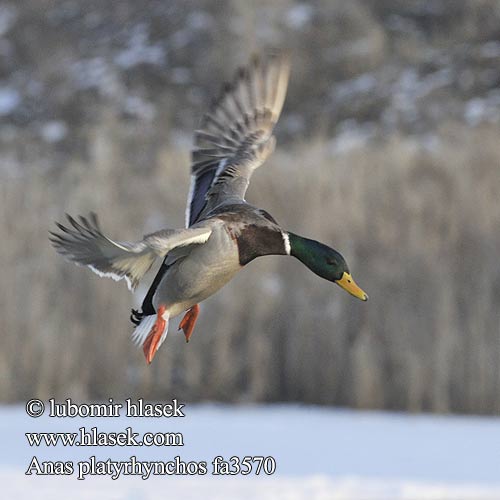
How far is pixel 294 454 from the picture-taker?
812 cm

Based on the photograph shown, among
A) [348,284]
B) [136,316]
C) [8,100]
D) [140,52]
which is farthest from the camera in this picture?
[140,52]

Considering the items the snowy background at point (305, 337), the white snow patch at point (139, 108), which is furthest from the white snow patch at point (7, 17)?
the snowy background at point (305, 337)

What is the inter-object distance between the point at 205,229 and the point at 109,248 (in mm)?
334

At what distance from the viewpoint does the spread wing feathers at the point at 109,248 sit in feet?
14.1

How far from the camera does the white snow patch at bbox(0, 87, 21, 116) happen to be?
2147 cm

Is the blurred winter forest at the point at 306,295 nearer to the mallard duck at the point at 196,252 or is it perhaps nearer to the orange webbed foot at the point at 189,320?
the mallard duck at the point at 196,252

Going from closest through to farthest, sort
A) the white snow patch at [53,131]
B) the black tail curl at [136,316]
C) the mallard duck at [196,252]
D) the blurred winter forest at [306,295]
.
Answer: the mallard duck at [196,252]
the black tail curl at [136,316]
the blurred winter forest at [306,295]
the white snow patch at [53,131]

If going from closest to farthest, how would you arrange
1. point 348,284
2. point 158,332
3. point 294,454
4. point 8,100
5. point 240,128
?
point 158,332 < point 348,284 < point 240,128 < point 294,454 < point 8,100

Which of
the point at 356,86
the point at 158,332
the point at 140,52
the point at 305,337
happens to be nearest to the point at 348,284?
the point at 158,332

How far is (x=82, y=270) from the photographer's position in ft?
30.7

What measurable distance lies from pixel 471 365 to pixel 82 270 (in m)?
2.82

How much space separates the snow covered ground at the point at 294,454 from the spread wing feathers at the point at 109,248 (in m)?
2.58

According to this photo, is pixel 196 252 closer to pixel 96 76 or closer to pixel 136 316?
pixel 136 316

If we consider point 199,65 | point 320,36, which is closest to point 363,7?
point 320,36
